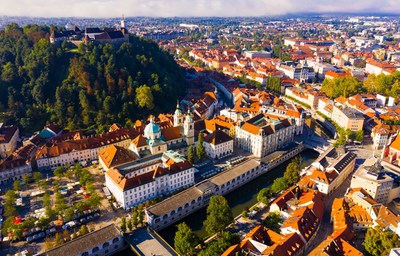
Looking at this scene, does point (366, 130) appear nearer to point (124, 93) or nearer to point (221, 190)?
point (221, 190)

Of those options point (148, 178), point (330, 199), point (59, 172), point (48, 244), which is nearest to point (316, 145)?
point (330, 199)

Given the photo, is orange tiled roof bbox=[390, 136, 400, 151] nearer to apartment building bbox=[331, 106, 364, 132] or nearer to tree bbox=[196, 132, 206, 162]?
apartment building bbox=[331, 106, 364, 132]

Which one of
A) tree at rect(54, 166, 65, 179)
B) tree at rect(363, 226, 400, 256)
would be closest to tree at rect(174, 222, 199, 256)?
tree at rect(363, 226, 400, 256)

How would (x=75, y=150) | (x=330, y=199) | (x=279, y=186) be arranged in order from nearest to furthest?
(x=330, y=199) < (x=279, y=186) < (x=75, y=150)

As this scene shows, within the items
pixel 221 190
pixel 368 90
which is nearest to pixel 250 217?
pixel 221 190

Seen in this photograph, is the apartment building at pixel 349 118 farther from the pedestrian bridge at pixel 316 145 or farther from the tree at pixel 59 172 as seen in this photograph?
the tree at pixel 59 172

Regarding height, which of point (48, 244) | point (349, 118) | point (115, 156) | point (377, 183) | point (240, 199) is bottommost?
point (240, 199)

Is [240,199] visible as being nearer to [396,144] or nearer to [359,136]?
[396,144]
